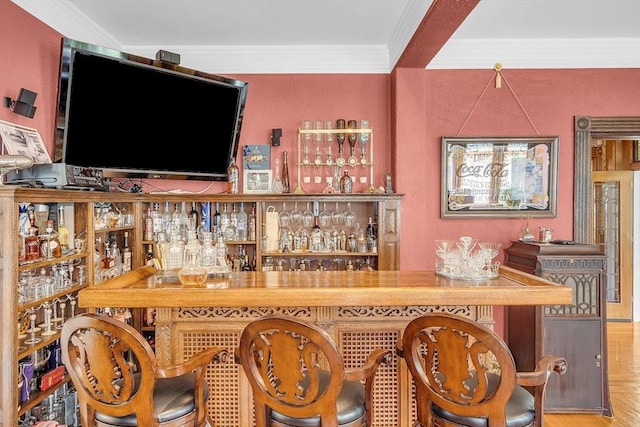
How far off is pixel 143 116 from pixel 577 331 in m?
3.72

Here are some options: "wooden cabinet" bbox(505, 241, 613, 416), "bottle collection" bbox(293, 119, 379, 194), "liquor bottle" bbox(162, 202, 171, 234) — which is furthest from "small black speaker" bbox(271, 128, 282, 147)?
"wooden cabinet" bbox(505, 241, 613, 416)

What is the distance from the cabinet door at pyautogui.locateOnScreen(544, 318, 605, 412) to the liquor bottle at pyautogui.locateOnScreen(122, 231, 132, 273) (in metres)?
3.40

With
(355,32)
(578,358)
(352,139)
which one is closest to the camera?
(578,358)

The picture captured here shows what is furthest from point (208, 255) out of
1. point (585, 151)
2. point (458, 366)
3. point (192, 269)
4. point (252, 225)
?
point (585, 151)

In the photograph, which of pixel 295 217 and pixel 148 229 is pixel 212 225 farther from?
pixel 295 217

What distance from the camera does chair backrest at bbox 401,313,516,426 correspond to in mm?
1456

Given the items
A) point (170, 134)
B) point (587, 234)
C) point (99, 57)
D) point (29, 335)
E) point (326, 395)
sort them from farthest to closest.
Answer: point (587, 234) < point (170, 134) < point (99, 57) < point (29, 335) < point (326, 395)

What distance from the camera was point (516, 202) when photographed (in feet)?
12.7

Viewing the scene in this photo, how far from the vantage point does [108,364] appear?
5.21ft

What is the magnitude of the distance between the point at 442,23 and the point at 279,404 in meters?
2.41

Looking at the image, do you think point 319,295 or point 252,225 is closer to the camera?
point 319,295

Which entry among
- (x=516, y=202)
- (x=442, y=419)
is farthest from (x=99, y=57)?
(x=516, y=202)

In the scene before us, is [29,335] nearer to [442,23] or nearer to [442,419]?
[442,419]

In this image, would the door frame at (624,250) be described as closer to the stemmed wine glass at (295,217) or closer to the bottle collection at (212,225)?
the stemmed wine glass at (295,217)
